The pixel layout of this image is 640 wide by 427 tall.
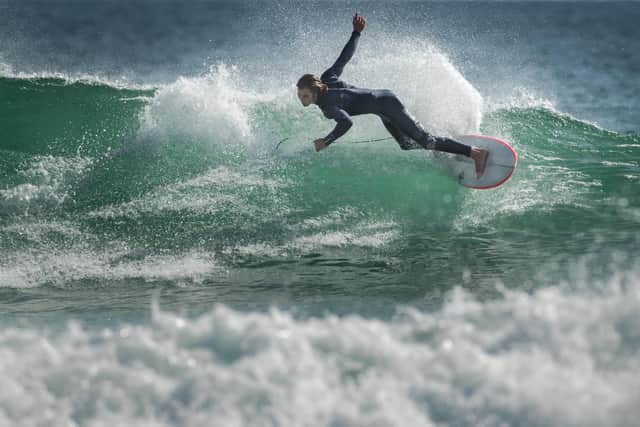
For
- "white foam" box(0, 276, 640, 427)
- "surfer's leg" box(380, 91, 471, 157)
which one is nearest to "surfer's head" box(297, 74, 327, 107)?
"surfer's leg" box(380, 91, 471, 157)

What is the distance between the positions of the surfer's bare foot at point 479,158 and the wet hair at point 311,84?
1945 mm

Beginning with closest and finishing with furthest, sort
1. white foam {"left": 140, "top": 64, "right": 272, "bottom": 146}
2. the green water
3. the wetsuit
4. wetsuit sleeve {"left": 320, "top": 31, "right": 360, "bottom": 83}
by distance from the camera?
the green water → the wetsuit → wetsuit sleeve {"left": 320, "top": 31, "right": 360, "bottom": 83} → white foam {"left": 140, "top": 64, "right": 272, "bottom": 146}

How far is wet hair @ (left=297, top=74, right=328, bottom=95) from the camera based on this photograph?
22.2 feet

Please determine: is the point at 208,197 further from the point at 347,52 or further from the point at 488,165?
the point at 488,165

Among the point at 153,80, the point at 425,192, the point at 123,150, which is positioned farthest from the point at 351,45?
the point at 153,80

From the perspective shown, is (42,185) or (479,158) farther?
(42,185)

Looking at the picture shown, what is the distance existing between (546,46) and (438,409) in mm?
41867

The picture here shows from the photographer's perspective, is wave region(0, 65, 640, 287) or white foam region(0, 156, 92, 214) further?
white foam region(0, 156, 92, 214)

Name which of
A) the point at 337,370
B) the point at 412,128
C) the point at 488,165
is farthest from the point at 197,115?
the point at 337,370

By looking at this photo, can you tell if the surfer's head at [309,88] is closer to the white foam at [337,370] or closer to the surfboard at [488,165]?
the surfboard at [488,165]

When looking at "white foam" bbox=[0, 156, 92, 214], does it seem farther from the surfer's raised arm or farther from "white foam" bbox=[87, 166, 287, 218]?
the surfer's raised arm

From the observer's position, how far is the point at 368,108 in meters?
7.33

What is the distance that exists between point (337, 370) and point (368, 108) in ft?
12.6

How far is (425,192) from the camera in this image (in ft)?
25.8
